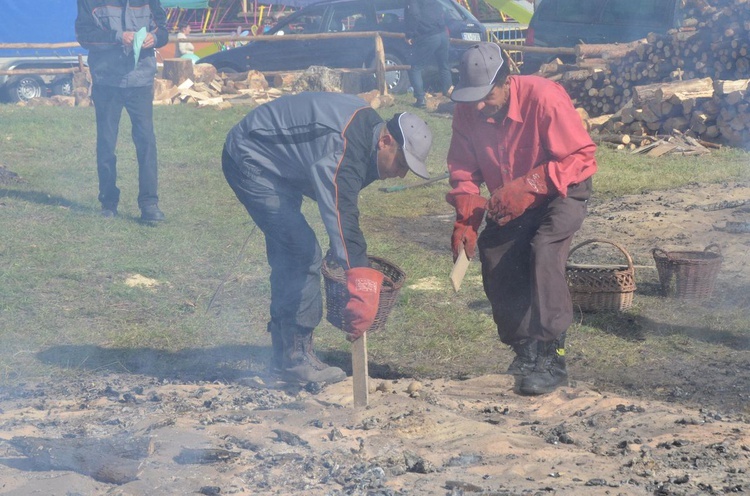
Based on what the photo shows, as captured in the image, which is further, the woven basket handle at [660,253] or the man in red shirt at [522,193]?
the woven basket handle at [660,253]

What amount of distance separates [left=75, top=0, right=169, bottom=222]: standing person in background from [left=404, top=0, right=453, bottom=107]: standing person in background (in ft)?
25.4

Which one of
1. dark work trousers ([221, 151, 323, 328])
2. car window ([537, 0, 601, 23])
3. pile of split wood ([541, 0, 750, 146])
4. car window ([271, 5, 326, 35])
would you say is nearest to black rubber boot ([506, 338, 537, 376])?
→ dark work trousers ([221, 151, 323, 328])

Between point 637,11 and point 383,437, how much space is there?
13.0 meters

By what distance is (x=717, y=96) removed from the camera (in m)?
12.4

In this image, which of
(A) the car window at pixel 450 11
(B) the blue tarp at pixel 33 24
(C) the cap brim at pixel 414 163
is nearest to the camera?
(C) the cap brim at pixel 414 163

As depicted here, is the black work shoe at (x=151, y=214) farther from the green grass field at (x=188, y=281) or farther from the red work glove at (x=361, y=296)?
the red work glove at (x=361, y=296)

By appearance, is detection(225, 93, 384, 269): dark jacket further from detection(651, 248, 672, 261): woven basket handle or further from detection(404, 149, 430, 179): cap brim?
detection(651, 248, 672, 261): woven basket handle

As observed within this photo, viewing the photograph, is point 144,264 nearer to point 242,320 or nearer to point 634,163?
point 242,320

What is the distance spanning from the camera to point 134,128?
852cm

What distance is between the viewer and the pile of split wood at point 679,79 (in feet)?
40.7

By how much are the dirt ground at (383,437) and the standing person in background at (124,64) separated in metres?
3.61

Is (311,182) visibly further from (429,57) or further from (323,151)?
(429,57)

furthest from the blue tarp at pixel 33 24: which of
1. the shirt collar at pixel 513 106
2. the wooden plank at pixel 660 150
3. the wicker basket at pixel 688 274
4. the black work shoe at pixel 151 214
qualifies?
the shirt collar at pixel 513 106

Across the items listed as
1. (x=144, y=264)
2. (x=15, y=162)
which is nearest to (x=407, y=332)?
(x=144, y=264)
